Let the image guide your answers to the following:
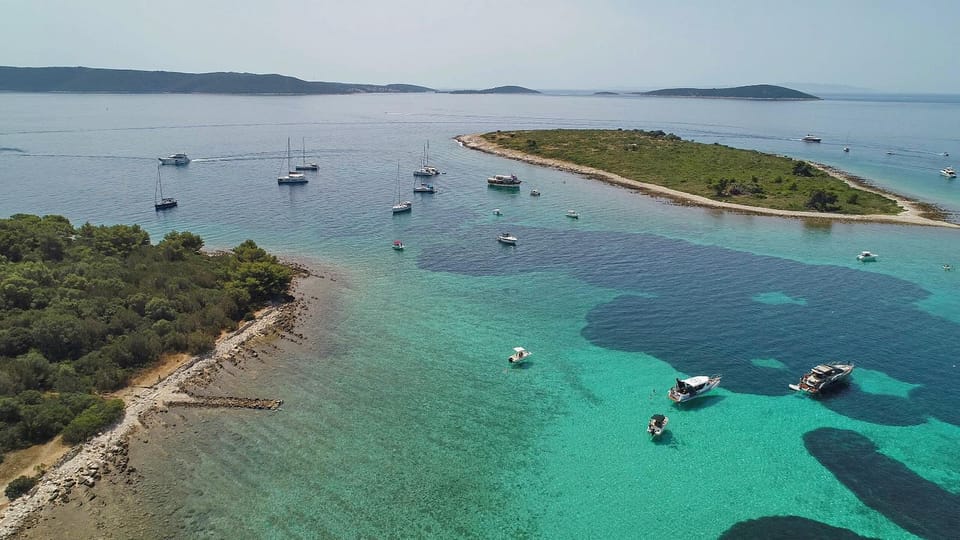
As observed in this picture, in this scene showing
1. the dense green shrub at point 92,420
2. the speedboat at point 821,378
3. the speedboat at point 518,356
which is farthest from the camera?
the speedboat at point 518,356

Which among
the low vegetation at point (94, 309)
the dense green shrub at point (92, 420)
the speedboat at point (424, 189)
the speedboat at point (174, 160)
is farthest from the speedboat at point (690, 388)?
the speedboat at point (174, 160)

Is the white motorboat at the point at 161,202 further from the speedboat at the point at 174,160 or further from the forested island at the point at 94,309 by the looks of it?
the speedboat at the point at 174,160

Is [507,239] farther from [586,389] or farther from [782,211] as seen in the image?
[782,211]

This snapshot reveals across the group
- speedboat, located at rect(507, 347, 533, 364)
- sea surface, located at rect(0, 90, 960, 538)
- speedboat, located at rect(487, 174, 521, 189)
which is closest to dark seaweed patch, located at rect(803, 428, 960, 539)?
sea surface, located at rect(0, 90, 960, 538)

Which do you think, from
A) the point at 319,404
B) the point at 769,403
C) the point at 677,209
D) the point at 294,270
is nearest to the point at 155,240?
the point at 294,270

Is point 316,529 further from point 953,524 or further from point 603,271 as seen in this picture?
point 603,271

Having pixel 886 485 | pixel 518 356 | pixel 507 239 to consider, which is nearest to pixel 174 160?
pixel 507 239
